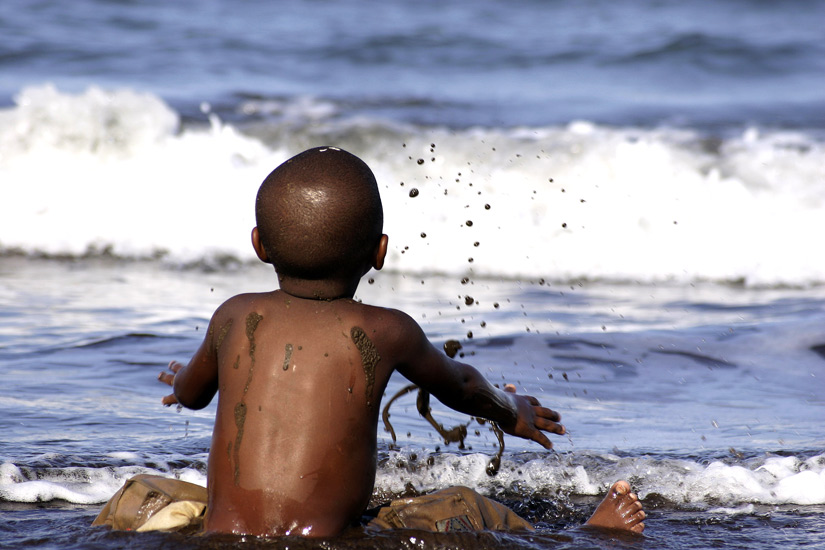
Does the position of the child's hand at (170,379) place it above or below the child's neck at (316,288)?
below

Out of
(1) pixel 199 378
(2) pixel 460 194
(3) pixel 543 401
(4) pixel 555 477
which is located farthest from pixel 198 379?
(2) pixel 460 194

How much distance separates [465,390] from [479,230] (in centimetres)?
509

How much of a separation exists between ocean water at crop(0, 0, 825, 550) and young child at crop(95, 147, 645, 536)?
112 millimetres

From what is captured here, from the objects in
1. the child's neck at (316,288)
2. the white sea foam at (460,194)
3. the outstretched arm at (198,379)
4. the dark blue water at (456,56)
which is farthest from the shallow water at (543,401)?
the dark blue water at (456,56)

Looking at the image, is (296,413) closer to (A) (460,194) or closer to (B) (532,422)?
(B) (532,422)

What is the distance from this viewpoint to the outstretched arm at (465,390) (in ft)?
8.03

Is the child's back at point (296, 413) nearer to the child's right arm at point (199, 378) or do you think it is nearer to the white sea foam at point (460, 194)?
the child's right arm at point (199, 378)

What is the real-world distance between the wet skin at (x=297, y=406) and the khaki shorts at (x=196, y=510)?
0.11 metres

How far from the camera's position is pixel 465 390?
2.57m

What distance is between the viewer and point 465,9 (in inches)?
593

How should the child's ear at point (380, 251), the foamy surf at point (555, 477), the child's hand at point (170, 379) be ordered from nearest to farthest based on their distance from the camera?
1. the child's ear at point (380, 251)
2. the child's hand at point (170, 379)
3. the foamy surf at point (555, 477)

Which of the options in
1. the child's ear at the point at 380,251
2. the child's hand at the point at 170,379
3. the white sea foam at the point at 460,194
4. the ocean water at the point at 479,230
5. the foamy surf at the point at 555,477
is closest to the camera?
the child's ear at the point at 380,251

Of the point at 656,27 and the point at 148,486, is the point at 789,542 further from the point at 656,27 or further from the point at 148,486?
the point at 656,27

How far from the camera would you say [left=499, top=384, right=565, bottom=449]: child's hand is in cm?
269
